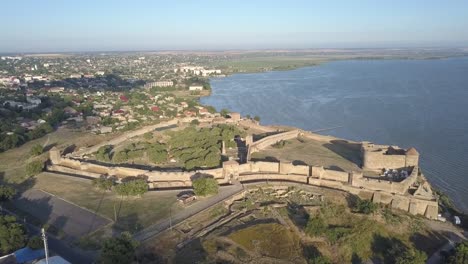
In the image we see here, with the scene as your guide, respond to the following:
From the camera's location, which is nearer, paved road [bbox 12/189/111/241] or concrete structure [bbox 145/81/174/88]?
paved road [bbox 12/189/111/241]

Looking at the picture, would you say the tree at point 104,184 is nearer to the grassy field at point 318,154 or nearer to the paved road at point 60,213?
the paved road at point 60,213

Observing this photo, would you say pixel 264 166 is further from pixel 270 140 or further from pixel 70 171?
pixel 70 171

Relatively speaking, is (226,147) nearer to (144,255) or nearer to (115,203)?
(115,203)

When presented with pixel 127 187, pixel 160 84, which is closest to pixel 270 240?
pixel 127 187

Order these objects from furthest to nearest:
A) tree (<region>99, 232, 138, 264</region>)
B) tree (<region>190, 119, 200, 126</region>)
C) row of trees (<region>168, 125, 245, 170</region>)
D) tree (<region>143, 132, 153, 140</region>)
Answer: tree (<region>190, 119, 200, 126</region>) < tree (<region>143, 132, 153, 140</region>) < row of trees (<region>168, 125, 245, 170</region>) < tree (<region>99, 232, 138, 264</region>)

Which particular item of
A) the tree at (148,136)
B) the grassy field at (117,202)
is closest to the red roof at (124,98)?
the tree at (148,136)

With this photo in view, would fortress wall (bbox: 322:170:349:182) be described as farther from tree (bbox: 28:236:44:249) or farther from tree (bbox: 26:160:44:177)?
tree (bbox: 26:160:44:177)

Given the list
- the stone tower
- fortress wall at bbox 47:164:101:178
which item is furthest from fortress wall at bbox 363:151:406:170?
the stone tower
